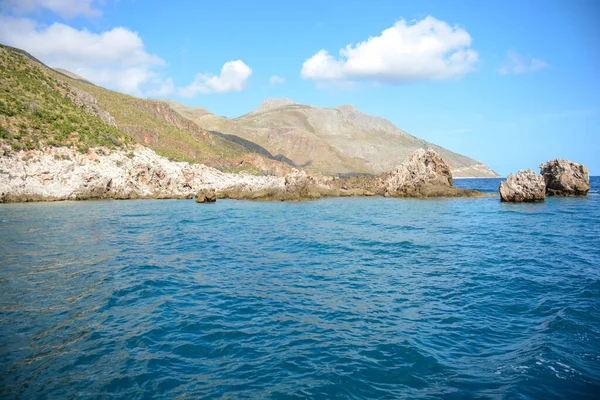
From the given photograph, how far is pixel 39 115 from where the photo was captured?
5178cm

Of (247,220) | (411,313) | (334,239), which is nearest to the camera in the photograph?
(411,313)

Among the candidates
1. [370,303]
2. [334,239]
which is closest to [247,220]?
[334,239]

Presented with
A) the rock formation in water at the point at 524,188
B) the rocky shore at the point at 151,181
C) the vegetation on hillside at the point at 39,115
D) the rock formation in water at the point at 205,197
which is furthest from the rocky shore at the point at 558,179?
the vegetation on hillside at the point at 39,115

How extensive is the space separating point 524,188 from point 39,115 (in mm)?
70234

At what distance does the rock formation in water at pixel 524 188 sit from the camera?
151 ft

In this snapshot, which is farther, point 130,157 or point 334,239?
point 130,157

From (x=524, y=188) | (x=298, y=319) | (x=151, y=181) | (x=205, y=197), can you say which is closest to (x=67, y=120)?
(x=151, y=181)

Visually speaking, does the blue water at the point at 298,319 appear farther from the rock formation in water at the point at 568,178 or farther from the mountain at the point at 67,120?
the rock formation in water at the point at 568,178

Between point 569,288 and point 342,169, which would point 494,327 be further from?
point 342,169

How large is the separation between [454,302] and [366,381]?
217 inches

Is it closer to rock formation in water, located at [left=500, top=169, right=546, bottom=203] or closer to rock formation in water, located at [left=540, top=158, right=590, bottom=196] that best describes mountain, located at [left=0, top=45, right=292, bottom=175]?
rock formation in water, located at [left=500, top=169, right=546, bottom=203]

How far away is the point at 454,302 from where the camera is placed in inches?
433

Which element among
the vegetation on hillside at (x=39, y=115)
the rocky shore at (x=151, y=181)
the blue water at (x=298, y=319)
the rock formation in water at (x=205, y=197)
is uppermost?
the vegetation on hillside at (x=39, y=115)

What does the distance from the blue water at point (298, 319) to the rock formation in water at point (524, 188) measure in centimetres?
2968
